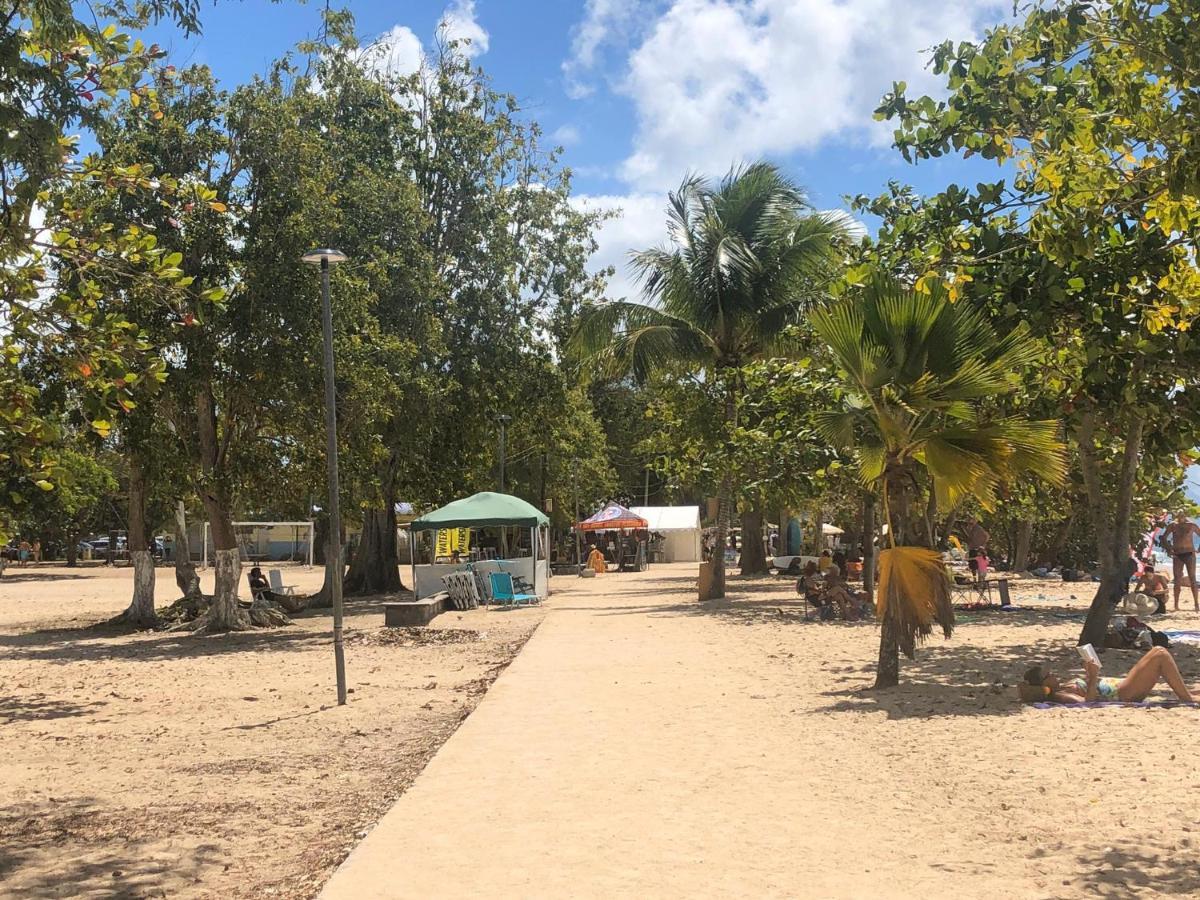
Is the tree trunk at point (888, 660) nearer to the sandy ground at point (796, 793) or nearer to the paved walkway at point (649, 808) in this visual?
the sandy ground at point (796, 793)

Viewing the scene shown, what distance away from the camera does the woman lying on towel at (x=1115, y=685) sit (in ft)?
29.3

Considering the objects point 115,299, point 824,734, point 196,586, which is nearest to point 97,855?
point 824,734

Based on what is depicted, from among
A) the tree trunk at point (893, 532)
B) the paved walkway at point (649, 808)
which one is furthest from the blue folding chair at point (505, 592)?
the tree trunk at point (893, 532)

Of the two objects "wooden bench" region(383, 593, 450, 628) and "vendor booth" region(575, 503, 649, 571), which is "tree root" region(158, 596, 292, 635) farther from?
"vendor booth" region(575, 503, 649, 571)

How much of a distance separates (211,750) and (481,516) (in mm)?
16159

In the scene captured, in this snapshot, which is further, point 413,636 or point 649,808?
point 413,636

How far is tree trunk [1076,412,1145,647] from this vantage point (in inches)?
500

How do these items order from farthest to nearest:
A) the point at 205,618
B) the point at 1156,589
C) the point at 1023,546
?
the point at 1023,546 < the point at 205,618 < the point at 1156,589

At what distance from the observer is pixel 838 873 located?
16.6 feet

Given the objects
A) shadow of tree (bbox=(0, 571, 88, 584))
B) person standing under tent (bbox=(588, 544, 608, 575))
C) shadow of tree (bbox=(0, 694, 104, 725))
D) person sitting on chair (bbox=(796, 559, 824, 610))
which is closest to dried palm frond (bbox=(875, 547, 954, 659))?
shadow of tree (bbox=(0, 694, 104, 725))

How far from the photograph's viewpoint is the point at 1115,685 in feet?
31.3

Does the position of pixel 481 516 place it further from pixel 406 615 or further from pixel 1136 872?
pixel 1136 872

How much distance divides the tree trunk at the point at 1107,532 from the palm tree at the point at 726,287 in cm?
1089

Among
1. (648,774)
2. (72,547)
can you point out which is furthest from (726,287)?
(72,547)
